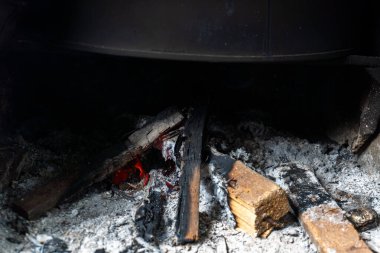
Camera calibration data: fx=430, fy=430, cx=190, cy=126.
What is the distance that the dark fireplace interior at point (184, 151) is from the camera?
50.6 inches

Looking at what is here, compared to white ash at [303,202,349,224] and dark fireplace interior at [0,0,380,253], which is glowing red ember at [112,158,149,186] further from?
white ash at [303,202,349,224]

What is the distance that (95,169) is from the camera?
144 centimetres

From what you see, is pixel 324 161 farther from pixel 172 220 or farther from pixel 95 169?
pixel 95 169

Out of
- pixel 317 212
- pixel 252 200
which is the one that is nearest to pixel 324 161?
pixel 317 212

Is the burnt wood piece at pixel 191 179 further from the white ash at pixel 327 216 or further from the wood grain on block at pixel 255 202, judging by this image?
the white ash at pixel 327 216

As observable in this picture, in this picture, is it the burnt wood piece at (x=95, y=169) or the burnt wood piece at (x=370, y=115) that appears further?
the burnt wood piece at (x=370, y=115)

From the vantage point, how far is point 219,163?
1.44 m

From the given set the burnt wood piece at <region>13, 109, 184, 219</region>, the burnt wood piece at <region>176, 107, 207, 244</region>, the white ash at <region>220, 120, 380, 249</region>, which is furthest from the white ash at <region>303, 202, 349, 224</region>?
the burnt wood piece at <region>13, 109, 184, 219</region>

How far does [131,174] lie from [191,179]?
293 mm

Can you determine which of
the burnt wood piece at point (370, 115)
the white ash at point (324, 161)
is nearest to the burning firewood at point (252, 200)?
the white ash at point (324, 161)

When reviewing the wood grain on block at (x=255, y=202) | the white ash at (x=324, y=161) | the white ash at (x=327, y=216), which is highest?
the white ash at (x=324, y=161)

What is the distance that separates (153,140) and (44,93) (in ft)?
1.81

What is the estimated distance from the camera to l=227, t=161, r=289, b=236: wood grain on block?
1.27 meters

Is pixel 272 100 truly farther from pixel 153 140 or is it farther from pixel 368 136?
pixel 153 140
